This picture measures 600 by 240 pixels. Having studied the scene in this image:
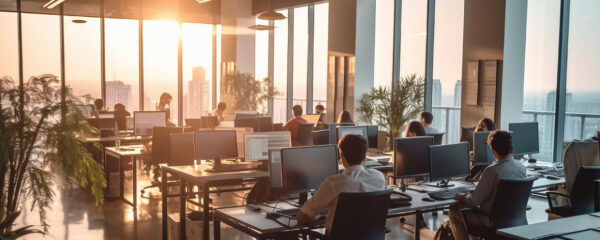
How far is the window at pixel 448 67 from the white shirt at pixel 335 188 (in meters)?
6.18

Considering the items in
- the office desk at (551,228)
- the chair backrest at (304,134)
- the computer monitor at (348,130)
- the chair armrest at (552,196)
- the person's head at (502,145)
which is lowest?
the chair armrest at (552,196)

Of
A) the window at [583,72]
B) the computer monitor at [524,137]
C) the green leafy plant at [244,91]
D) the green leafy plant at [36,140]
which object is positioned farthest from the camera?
the green leafy plant at [244,91]

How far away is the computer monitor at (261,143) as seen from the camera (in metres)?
5.42

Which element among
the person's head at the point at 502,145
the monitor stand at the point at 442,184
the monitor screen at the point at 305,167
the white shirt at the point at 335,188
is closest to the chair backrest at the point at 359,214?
the white shirt at the point at 335,188

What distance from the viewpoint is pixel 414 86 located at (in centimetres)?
916

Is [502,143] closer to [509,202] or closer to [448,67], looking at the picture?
[509,202]

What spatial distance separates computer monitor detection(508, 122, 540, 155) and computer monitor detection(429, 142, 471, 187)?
1883mm

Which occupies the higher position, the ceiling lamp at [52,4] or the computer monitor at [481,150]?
the ceiling lamp at [52,4]

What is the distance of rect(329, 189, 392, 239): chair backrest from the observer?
3170 mm

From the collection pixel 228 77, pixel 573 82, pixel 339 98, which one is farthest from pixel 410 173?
pixel 228 77

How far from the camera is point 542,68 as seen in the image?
8.42 metres

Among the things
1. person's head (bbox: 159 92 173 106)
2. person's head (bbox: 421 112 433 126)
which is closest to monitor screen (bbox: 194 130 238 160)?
person's head (bbox: 421 112 433 126)

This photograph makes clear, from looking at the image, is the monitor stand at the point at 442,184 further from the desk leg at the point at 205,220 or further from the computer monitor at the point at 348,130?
the desk leg at the point at 205,220

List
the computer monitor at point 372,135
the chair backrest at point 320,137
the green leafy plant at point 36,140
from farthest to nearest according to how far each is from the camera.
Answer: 1. the computer monitor at point 372,135
2. the chair backrest at point 320,137
3. the green leafy plant at point 36,140
